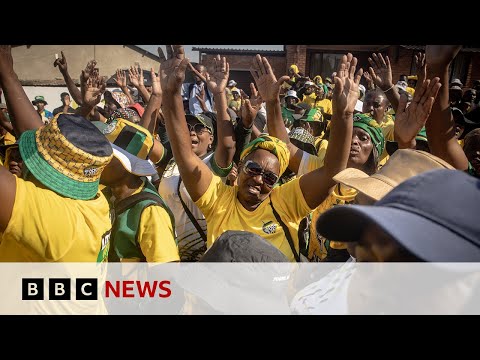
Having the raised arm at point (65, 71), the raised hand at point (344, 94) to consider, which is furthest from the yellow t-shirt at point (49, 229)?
the raised arm at point (65, 71)

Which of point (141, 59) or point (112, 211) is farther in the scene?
point (141, 59)

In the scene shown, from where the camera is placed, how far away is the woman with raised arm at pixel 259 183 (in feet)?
7.70

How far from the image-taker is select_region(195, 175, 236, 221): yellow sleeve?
95.4 inches

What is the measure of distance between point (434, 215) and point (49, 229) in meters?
1.24

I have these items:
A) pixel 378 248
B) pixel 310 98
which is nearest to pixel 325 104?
pixel 310 98

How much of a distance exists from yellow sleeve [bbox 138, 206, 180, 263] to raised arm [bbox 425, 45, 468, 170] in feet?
5.12

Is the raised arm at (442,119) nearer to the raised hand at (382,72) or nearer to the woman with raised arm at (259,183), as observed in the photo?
the woman with raised arm at (259,183)

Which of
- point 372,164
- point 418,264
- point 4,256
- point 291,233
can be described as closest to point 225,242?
point 418,264

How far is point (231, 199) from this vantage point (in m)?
2.49

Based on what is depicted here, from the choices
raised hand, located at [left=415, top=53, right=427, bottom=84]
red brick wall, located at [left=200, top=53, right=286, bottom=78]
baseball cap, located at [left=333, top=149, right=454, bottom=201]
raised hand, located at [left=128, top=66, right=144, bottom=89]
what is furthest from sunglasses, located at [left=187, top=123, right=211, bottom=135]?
red brick wall, located at [left=200, top=53, right=286, bottom=78]

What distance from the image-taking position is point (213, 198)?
246 centimetres

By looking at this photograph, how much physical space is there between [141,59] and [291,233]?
16509 mm

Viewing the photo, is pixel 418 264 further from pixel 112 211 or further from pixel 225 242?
pixel 112 211

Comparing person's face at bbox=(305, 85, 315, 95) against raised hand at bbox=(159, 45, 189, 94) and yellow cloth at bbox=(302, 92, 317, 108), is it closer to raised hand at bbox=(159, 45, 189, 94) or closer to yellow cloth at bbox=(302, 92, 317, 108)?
yellow cloth at bbox=(302, 92, 317, 108)
